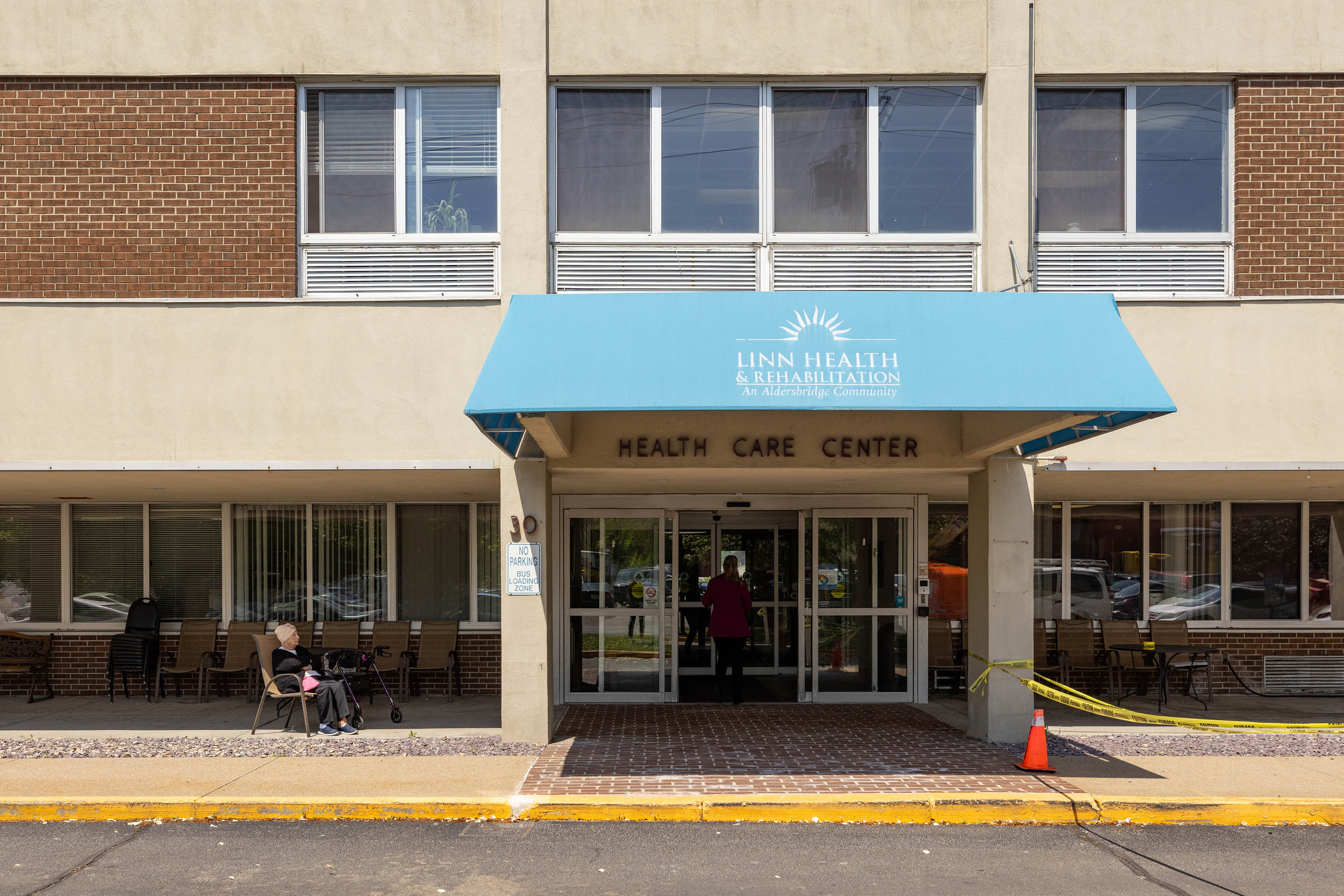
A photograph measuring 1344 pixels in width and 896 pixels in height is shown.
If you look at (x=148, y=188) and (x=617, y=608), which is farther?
(x=617, y=608)

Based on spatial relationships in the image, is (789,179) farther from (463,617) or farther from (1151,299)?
(463,617)

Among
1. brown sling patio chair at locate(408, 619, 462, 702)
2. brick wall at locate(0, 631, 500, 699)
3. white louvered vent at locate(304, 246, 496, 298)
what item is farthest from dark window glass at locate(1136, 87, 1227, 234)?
brown sling patio chair at locate(408, 619, 462, 702)

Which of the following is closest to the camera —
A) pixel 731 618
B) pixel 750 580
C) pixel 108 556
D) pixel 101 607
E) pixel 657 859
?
pixel 657 859

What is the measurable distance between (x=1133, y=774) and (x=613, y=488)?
5.99m

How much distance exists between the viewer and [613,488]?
1189 centimetres

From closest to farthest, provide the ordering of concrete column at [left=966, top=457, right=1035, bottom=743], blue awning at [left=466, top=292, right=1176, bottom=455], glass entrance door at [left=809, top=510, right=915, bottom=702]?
blue awning at [left=466, top=292, right=1176, bottom=455], concrete column at [left=966, top=457, right=1035, bottom=743], glass entrance door at [left=809, top=510, right=915, bottom=702]

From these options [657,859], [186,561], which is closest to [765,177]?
[657,859]

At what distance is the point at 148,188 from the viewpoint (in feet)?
32.8

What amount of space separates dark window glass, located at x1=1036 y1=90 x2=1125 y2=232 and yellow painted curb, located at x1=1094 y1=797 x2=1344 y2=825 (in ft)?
17.8

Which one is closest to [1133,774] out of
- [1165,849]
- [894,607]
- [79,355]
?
[1165,849]

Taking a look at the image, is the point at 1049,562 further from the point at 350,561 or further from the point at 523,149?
the point at 350,561

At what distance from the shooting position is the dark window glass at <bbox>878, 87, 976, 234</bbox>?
10258 mm

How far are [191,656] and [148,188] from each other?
5.68 meters

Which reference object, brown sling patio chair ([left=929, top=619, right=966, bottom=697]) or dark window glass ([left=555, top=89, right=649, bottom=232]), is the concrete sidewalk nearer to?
brown sling patio chair ([left=929, top=619, right=966, bottom=697])
